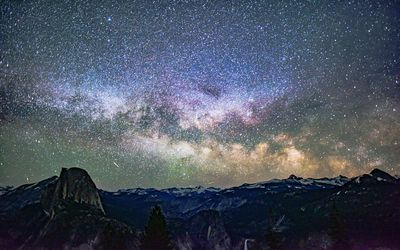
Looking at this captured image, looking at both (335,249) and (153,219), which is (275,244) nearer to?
(335,249)

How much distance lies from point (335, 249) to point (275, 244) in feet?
35.0

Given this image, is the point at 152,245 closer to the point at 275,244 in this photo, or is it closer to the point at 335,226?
the point at 275,244

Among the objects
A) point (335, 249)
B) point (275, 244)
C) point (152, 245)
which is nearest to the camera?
point (152, 245)

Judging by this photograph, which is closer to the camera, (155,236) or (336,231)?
(155,236)

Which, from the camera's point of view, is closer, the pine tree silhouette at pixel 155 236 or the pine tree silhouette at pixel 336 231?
the pine tree silhouette at pixel 155 236

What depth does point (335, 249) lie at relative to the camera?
2618 inches

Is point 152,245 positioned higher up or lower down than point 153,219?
lower down

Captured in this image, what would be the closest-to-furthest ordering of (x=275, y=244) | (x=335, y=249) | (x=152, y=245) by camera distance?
(x=152, y=245), (x=335, y=249), (x=275, y=244)

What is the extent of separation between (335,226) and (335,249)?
382 cm

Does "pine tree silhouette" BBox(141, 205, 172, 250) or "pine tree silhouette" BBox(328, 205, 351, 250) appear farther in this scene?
"pine tree silhouette" BBox(328, 205, 351, 250)

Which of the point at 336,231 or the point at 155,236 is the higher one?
the point at 336,231

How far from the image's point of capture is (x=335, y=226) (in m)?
66.5

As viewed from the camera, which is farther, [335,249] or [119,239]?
[119,239]

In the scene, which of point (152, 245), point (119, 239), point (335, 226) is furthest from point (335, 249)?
point (119, 239)
